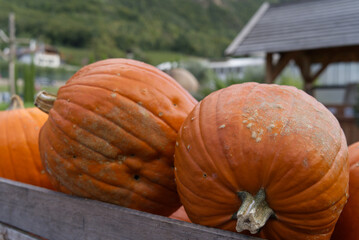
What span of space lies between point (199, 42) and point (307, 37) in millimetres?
58684

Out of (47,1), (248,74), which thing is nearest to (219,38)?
(47,1)

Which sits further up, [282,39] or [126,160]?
[126,160]

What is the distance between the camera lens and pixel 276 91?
3.58ft

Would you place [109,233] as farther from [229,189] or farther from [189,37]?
[189,37]

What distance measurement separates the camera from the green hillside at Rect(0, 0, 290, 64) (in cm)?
6397

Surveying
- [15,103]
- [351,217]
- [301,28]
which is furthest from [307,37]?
[351,217]

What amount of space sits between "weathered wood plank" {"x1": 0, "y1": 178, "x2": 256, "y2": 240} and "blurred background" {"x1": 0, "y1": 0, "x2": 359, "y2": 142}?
3.48 m

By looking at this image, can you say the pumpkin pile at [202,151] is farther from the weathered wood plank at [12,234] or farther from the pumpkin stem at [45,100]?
the weathered wood plank at [12,234]

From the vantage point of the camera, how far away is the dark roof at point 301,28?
27.0 feet

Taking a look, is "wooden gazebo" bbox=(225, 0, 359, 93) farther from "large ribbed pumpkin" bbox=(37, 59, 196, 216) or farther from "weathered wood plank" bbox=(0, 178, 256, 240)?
"weathered wood plank" bbox=(0, 178, 256, 240)

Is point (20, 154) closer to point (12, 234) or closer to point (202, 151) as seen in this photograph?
point (12, 234)

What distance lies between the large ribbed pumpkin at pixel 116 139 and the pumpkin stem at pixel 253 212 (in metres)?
0.42

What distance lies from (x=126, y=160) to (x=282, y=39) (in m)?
8.59

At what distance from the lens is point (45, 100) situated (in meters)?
1.40
